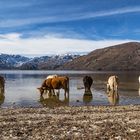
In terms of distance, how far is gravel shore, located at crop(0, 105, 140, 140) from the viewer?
1501 cm

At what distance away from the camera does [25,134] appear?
50.5 feet

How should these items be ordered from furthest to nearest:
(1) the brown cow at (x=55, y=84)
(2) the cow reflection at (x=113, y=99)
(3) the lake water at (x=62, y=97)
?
(1) the brown cow at (x=55, y=84)
(2) the cow reflection at (x=113, y=99)
(3) the lake water at (x=62, y=97)

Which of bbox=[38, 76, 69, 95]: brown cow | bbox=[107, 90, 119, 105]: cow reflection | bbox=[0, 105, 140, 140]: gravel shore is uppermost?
bbox=[38, 76, 69, 95]: brown cow

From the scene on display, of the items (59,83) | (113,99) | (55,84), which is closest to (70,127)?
(113,99)

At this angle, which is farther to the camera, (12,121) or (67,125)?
(12,121)

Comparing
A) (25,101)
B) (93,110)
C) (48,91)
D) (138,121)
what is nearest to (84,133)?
Result: (138,121)

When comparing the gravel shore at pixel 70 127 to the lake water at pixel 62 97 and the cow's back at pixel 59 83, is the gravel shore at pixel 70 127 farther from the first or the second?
the cow's back at pixel 59 83

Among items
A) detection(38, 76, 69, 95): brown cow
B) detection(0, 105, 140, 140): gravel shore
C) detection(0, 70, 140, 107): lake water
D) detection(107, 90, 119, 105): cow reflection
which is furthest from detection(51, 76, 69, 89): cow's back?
detection(0, 105, 140, 140): gravel shore

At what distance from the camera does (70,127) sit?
664 inches

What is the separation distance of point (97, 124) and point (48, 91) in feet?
70.2

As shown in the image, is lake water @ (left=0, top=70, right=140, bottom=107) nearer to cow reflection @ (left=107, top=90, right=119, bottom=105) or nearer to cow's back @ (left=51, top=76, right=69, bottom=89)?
cow reflection @ (left=107, top=90, right=119, bottom=105)

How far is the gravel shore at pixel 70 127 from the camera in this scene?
15008 mm

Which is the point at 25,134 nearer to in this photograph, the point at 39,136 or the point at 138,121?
the point at 39,136

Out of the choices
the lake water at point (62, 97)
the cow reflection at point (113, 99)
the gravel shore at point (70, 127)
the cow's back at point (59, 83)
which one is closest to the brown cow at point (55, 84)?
the cow's back at point (59, 83)
